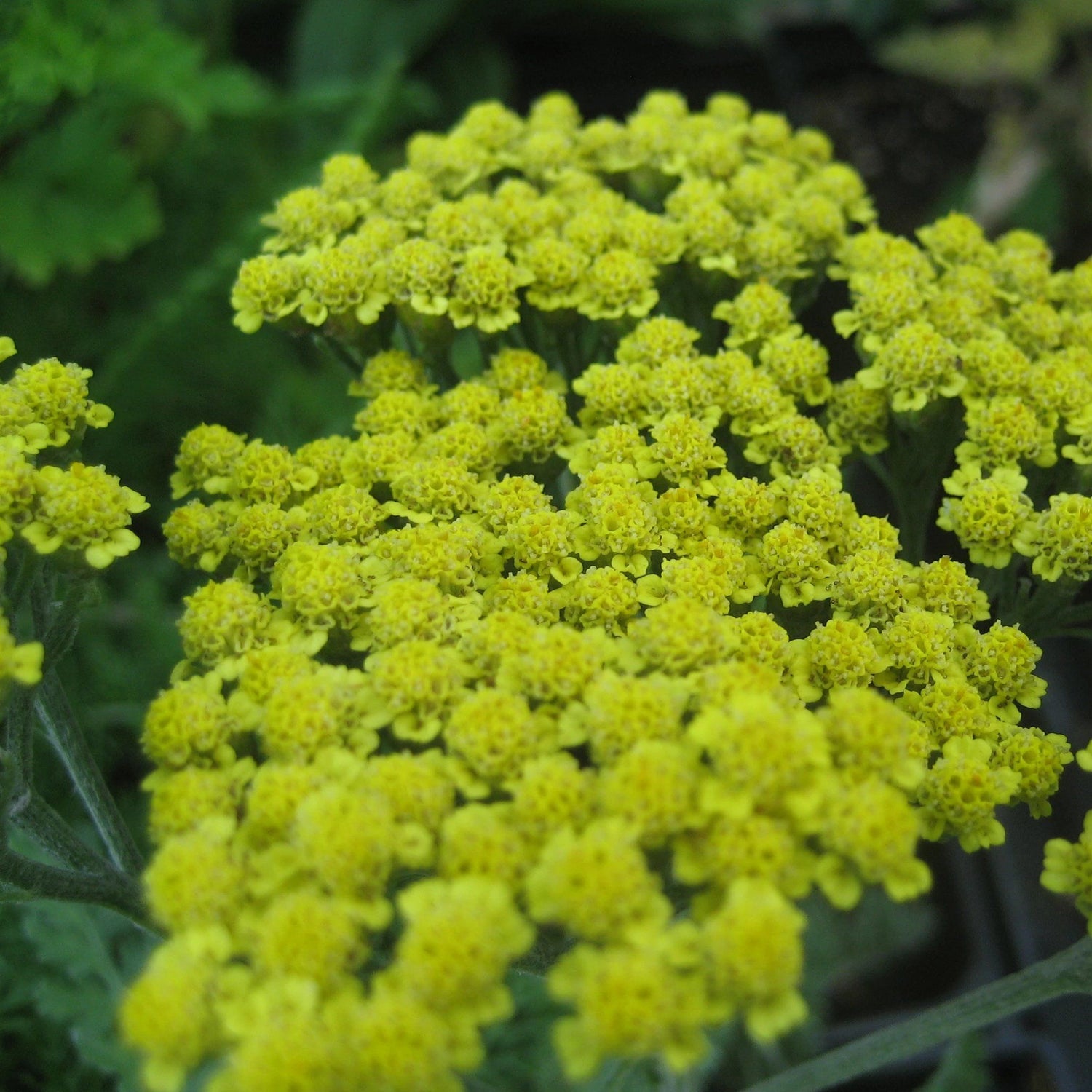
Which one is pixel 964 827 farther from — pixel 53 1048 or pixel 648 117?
pixel 53 1048

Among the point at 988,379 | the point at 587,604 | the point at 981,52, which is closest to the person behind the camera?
the point at 587,604

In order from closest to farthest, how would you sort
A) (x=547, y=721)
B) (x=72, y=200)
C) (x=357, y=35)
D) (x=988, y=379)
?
(x=547, y=721)
(x=988, y=379)
(x=72, y=200)
(x=357, y=35)

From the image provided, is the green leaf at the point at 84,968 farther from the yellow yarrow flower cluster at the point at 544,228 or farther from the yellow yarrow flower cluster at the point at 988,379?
the yellow yarrow flower cluster at the point at 988,379

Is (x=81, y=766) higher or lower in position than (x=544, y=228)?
lower

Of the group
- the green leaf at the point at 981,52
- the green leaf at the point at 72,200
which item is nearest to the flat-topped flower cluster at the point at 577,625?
the green leaf at the point at 72,200

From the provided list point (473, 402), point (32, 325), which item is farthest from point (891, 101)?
point (473, 402)

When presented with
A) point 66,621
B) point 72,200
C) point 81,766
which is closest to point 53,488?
point 66,621

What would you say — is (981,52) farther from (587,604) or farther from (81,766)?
(81,766)
